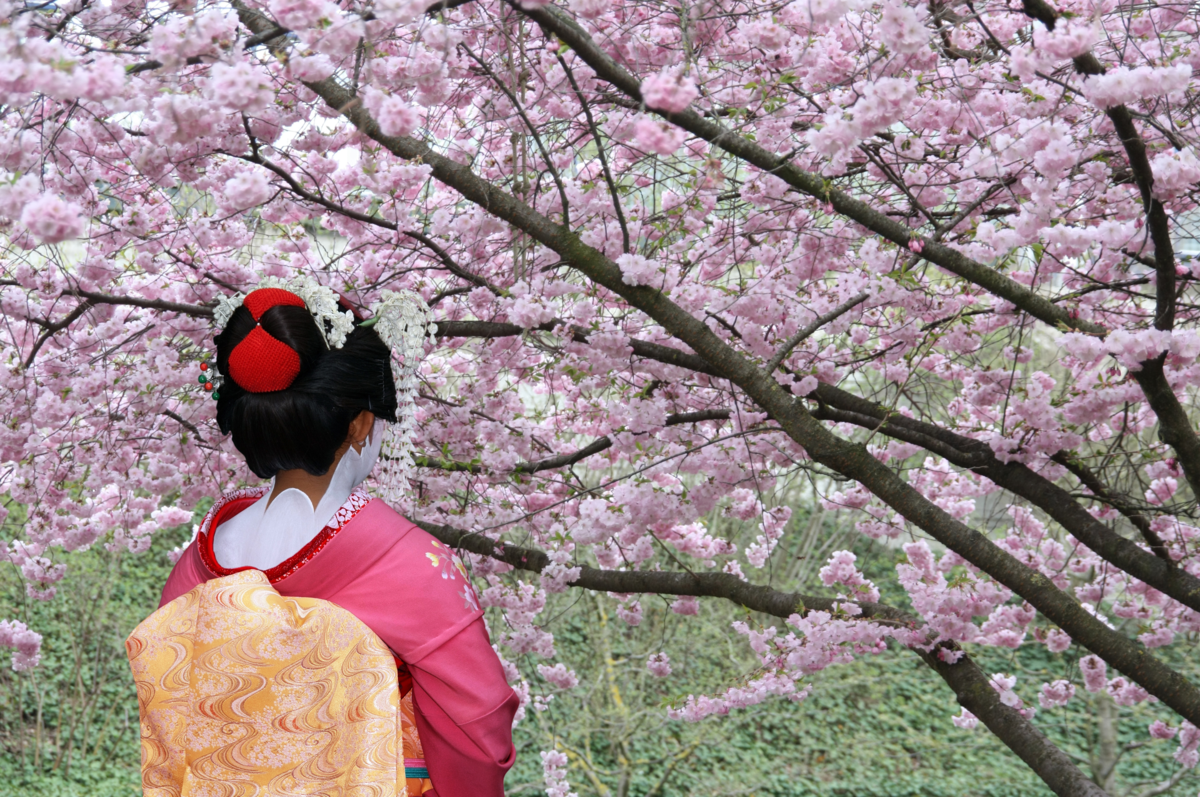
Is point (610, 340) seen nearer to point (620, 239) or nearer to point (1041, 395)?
point (620, 239)

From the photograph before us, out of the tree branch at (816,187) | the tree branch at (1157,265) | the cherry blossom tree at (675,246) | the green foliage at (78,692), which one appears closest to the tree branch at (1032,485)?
the cherry blossom tree at (675,246)

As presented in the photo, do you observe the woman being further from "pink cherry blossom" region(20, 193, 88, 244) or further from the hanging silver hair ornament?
"pink cherry blossom" region(20, 193, 88, 244)

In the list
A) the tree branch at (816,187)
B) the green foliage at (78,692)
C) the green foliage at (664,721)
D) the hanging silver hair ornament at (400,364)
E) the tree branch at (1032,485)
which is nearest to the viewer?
the hanging silver hair ornament at (400,364)

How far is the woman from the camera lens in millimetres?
1602

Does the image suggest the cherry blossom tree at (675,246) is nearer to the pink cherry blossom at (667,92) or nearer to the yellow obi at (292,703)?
the pink cherry blossom at (667,92)

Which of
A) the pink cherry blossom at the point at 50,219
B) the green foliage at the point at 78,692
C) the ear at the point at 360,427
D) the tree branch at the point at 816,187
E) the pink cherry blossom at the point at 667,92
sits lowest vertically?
the green foliage at the point at 78,692

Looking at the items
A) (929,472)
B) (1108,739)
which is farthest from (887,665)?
(929,472)

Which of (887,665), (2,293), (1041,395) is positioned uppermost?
(1041,395)

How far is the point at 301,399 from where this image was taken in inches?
66.4

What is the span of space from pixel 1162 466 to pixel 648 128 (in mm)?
3181

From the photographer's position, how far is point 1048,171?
6.94 ft

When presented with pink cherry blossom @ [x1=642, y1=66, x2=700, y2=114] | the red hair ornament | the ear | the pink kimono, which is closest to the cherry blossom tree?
pink cherry blossom @ [x1=642, y1=66, x2=700, y2=114]

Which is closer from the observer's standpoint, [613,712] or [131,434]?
[131,434]

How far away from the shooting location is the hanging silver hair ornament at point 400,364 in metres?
1.81
